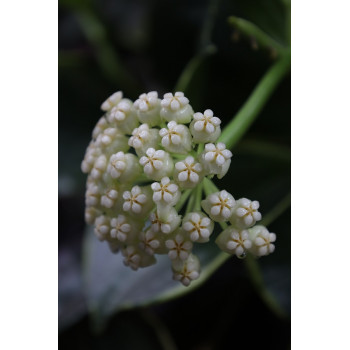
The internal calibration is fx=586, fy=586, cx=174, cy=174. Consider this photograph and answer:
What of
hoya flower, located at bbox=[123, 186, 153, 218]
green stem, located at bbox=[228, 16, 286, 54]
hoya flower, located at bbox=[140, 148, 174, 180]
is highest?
green stem, located at bbox=[228, 16, 286, 54]

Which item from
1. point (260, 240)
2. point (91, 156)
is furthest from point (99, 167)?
point (260, 240)

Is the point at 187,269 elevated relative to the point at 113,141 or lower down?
lower down

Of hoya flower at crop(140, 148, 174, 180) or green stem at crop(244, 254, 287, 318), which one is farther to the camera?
green stem at crop(244, 254, 287, 318)

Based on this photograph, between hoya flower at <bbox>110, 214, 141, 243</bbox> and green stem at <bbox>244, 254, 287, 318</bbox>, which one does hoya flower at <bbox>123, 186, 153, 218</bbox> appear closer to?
hoya flower at <bbox>110, 214, 141, 243</bbox>

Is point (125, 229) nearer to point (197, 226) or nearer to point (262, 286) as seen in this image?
point (197, 226)

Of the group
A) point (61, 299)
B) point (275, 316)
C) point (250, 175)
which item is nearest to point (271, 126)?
point (250, 175)

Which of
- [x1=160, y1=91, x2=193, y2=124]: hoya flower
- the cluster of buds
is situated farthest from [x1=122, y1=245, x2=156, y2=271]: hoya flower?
[x1=160, y1=91, x2=193, y2=124]: hoya flower

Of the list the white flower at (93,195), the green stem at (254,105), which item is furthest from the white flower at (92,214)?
the green stem at (254,105)
